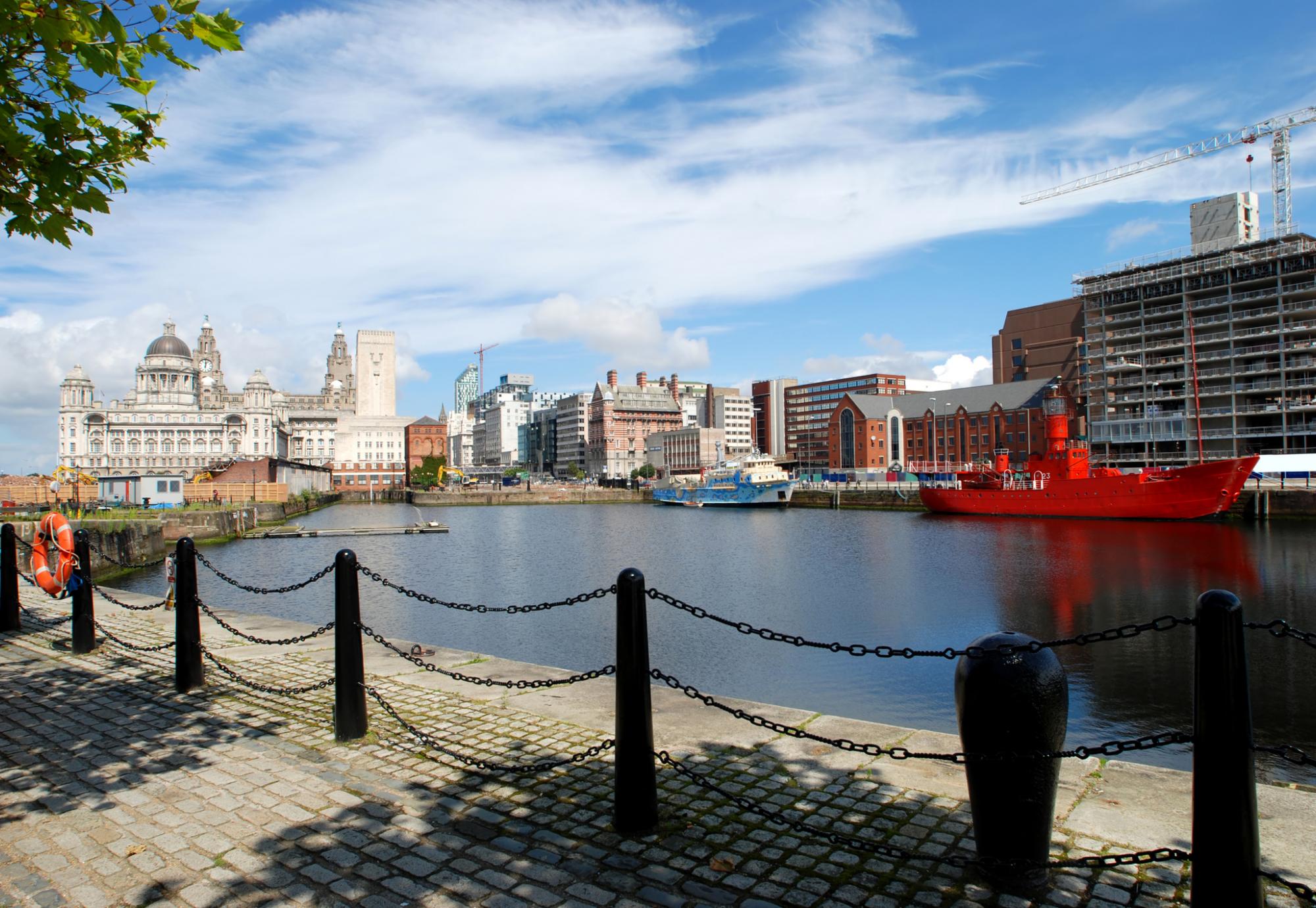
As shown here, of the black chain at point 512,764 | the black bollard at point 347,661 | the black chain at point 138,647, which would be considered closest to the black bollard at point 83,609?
the black chain at point 138,647

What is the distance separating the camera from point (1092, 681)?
1421 cm

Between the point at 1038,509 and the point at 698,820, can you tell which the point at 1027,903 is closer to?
the point at 698,820

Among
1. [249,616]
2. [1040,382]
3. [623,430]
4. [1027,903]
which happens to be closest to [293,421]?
[623,430]

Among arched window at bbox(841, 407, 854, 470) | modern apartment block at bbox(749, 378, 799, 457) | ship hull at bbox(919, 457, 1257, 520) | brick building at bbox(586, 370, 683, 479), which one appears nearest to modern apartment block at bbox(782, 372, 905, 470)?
modern apartment block at bbox(749, 378, 799, 457)

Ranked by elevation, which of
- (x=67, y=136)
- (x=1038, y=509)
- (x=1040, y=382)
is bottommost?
(x=1038, y=509)

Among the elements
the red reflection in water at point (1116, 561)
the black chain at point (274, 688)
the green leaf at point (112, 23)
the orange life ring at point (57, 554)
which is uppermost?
the green leaf at point (112, 23)

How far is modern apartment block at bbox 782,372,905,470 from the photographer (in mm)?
162375

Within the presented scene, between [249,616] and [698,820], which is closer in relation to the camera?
[698,820]

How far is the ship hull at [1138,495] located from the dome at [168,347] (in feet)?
536

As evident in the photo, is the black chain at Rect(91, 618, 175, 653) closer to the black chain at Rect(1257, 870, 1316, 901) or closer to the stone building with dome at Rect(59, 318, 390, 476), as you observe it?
the black chain at Rect(1257, 870, 1316, 901)

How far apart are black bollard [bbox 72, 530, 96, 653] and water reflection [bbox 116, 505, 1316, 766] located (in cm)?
758

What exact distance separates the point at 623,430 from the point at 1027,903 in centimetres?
18001

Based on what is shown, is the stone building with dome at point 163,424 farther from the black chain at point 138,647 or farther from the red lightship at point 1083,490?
the black chain at point 138,647

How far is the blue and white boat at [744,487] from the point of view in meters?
89.5
